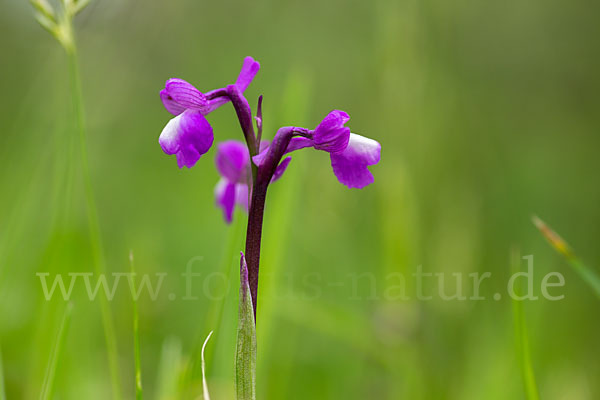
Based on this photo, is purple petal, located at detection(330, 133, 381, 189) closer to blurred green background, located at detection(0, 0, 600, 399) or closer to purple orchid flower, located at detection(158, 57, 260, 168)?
purple orchid flower, located at detection(158, 57, 260, 168)

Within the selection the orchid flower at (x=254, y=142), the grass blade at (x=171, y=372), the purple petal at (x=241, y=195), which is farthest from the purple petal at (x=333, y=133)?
the grass blade at (x=171, y=372)

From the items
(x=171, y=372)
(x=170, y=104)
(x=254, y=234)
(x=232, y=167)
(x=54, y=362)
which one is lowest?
(x=171, y=372)

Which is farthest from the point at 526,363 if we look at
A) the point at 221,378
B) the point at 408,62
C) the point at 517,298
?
the point at 408,62

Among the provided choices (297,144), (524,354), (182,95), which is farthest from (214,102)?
(524,354)

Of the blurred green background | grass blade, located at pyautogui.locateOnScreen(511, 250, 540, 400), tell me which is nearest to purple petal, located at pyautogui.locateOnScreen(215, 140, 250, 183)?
the blurred green background

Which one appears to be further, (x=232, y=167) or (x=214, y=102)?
(x=232, y=167)

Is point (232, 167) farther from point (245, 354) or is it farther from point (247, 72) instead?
point (245, 354)


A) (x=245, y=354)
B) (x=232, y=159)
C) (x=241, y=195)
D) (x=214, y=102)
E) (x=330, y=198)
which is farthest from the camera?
(x=330, y=198)
